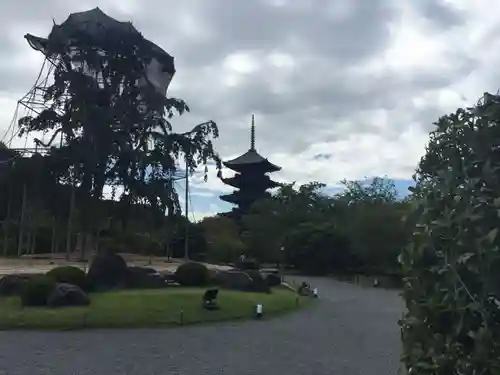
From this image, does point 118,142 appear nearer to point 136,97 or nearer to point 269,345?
point 136,97

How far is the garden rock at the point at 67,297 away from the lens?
1645 centimetres

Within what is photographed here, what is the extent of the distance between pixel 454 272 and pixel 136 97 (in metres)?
27.6

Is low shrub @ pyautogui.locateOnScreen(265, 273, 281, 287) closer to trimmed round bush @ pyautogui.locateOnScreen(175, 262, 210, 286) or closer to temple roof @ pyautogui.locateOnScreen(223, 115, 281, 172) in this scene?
trimmed round bush @ pyautogui.locateOnScreen(175, 262, 210, 286)

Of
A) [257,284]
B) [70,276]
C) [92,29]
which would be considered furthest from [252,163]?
[70,276]

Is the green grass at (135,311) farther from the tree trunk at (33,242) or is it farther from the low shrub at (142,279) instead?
the tree trunk at (33,242)

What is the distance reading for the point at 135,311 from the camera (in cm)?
1623

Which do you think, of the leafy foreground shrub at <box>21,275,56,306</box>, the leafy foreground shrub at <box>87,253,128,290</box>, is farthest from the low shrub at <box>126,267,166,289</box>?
the leafy foreground shrub at <box>21,275,56,306</box>

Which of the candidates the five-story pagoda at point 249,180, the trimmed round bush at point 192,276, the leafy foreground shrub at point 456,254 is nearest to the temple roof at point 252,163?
the five-story pagoda at point 249,180

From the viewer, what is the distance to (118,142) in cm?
2775

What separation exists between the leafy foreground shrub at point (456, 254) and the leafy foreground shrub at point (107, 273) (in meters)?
17.8

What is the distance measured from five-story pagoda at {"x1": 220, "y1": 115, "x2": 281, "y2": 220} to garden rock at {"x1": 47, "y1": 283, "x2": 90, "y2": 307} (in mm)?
36702

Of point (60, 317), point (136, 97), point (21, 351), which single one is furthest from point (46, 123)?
point (21, 351)

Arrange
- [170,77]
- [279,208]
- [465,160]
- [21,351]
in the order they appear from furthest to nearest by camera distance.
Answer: [279,208] < [170,77] < [21,351] < [465,160]

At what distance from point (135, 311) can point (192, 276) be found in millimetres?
6258
